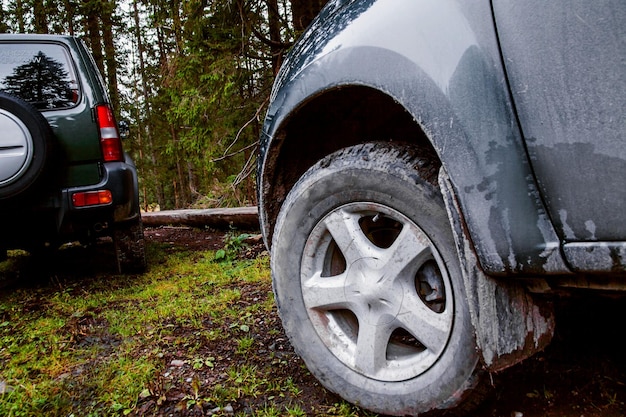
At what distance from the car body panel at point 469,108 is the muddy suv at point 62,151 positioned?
238 centimetres

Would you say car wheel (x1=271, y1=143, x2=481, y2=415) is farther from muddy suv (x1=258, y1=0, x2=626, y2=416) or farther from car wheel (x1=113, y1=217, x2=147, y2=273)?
car wheel (x1=113, y1=217, x2=147, y2=273)

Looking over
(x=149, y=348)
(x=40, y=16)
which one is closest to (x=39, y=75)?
(x=149, y=348)

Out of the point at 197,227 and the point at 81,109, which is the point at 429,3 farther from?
the point at 197,227

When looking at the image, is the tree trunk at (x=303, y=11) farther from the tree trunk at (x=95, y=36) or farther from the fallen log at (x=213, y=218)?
the tree trunk at (x=95, y=36)

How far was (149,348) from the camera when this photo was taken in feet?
7.58

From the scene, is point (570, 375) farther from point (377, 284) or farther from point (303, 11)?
point (303, 11)

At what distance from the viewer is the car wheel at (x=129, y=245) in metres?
3.74

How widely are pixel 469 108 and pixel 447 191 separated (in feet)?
0.73

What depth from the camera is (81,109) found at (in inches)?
128

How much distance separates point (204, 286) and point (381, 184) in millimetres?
2307

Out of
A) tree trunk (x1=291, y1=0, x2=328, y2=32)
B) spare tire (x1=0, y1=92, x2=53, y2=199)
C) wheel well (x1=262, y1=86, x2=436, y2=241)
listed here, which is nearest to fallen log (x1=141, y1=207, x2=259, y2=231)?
spare tire (x1=0, y1=92, x2=53, y2=199)

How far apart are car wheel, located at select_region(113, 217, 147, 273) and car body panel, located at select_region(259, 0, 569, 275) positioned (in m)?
2.90

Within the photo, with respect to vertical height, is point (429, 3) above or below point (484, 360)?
above

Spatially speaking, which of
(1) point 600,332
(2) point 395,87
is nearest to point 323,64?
(2) point 395,87
